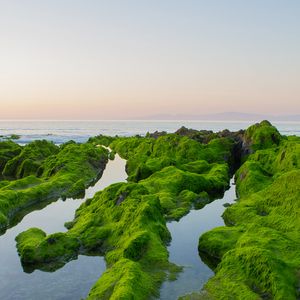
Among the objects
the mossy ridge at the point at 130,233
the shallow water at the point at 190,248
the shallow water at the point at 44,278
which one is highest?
the mossy ridge at the point at 130,233

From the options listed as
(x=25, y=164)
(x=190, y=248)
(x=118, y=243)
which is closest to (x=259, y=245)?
(x=190, y=248)

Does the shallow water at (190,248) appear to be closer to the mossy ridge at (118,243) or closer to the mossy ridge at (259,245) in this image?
the mossy ridge at (118,243)

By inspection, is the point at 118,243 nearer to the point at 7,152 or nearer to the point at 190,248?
the point at 190,248

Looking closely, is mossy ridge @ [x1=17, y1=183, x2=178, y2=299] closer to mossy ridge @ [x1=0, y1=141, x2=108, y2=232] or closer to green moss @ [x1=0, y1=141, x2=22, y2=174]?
mossy ridge @ [x1=0, y1=141, x2=108, y2=232]

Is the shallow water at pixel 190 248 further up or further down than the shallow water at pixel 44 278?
further up

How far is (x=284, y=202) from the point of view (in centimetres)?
2352

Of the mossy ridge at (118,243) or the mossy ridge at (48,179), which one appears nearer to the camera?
the mossy ridge at (118,243)

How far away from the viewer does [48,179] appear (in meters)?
42.3

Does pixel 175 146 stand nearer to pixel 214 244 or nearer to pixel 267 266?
pixel 214 244

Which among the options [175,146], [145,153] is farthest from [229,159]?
[145,153]

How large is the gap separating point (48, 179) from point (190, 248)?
25.4 m

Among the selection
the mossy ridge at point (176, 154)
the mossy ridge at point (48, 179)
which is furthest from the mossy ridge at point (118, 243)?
the mossy ridge at point (176, 154)

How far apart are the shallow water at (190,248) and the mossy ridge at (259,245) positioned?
802 millimetres

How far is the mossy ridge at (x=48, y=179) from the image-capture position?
31.0m
